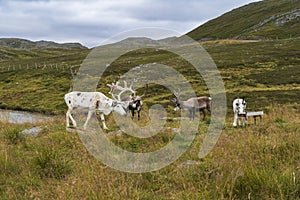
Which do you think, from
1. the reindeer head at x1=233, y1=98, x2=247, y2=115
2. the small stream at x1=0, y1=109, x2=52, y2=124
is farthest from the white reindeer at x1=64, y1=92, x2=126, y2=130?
the reindeer head at x1=233, y1=98, x2=247, y2=115

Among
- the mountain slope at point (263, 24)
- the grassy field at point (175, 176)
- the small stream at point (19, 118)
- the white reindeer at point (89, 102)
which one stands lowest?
the small stream at point (19, 118)

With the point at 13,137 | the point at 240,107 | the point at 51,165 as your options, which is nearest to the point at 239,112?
the point at 240,107

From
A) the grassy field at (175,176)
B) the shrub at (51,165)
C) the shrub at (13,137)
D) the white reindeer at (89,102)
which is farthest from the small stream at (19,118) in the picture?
Answer: the shrub at (51,165)

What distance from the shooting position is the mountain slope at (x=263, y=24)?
12386cm

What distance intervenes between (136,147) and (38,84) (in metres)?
55.2

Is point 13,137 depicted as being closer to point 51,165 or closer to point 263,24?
point 51,165

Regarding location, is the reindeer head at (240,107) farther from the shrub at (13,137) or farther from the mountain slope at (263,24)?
the mountain slope at (263,24)

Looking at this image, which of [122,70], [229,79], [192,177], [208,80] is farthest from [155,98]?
[192,177]

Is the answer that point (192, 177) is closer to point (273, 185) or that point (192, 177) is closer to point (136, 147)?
point (273, 185)

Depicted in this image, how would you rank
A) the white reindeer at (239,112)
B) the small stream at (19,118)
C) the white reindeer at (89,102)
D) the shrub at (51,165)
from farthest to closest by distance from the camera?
1. the small stream at (19,118)
2. the white reindeer at (89,102)
3. the white reindeer at (239,112)
4. the shrub at (51,165)

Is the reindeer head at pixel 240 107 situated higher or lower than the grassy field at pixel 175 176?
higher

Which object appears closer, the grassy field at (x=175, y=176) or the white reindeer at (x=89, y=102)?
the grassy field at (x=175, y=176)

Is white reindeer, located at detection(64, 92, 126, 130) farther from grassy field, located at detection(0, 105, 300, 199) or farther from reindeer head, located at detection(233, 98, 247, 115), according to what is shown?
reindeer head, located at detection(233, 98, 247, 115)

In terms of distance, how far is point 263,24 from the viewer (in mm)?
145000
